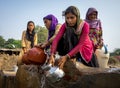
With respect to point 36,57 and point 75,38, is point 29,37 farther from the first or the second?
point 75,38

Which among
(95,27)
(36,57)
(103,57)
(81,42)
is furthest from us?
(95,27)

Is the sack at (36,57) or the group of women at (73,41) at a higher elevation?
the group of women at (73,41)

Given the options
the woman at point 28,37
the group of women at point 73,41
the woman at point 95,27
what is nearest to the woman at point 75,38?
the group of women at point 73,41

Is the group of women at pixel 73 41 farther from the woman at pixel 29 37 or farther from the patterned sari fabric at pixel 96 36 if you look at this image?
the woman at pixel 29 37

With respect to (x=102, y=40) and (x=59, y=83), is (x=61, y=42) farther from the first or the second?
(x=102, y=40)

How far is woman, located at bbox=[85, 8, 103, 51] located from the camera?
5.68m

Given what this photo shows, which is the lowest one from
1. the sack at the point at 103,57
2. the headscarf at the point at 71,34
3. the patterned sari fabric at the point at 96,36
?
the sack at the point at 103,57

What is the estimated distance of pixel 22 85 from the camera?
411 centimetres

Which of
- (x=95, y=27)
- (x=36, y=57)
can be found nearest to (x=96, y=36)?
(x=95, y=27)

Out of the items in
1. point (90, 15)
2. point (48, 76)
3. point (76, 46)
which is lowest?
point (48, 76)

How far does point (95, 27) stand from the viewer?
228 inches

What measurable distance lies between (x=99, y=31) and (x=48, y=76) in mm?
2557

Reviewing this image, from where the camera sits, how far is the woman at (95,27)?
5.68 m

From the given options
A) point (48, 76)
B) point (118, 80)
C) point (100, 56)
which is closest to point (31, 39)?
point (100, 56)
